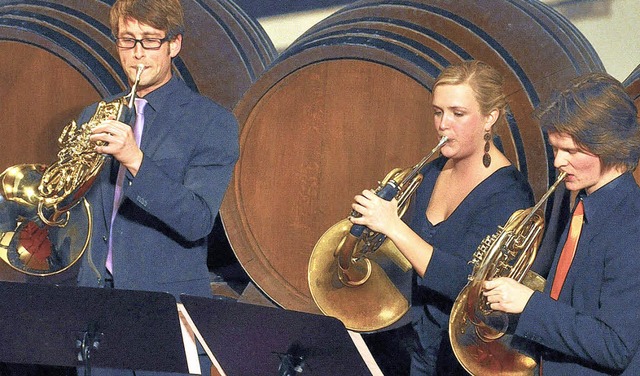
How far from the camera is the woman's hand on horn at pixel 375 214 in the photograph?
8.62 ft

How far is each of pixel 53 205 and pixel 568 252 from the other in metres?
1.23

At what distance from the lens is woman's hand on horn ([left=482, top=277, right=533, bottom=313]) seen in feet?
7.65

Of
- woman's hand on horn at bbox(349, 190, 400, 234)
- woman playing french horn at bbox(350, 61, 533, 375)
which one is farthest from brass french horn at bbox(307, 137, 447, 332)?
woman's hand on horn at bbox(349, 190, 400, 234)

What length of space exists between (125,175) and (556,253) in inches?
40.4

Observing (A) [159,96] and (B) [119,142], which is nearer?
(B) [119,142]

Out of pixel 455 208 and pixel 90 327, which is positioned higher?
pixel 455 208

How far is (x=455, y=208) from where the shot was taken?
109 inches

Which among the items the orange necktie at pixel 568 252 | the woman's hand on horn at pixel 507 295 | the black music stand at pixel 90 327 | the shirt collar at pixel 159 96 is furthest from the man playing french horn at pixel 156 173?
the orange necktie at pixel 568 252

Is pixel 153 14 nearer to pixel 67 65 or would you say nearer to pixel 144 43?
pixel 144 43

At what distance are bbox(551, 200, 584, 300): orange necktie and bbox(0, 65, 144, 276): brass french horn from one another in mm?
1052

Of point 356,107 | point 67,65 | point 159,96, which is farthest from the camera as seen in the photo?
point 67,65

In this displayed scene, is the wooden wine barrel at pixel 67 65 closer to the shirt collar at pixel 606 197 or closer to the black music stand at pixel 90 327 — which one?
the black music stand at pixel 90 327

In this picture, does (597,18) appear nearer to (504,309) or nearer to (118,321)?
(504,309)

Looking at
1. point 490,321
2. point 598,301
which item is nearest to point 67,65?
point 490,321
